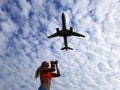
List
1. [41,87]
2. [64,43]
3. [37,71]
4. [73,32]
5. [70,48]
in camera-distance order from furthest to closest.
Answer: [70,48]
[64,43]
[73,32]
[37,71]
[41,87]

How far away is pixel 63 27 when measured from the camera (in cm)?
Answer: 4934

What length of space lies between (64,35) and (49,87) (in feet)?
138

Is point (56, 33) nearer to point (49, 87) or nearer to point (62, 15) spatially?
point (62, 15)

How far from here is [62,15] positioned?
5103 cm

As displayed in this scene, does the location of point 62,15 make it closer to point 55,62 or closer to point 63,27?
point 63,27

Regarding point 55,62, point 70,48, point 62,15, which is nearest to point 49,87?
point 55,62

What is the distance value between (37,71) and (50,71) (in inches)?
19.6

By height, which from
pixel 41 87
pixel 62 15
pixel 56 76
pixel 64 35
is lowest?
pixel 41 87

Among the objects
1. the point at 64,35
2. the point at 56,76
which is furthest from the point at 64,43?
the point at 56,76

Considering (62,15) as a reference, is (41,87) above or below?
below

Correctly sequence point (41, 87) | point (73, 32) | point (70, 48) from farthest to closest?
point (70, 48), point (73, 32), point (41, 87)

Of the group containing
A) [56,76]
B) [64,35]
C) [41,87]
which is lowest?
[41,87]

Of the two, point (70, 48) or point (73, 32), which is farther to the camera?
point (70, 48)

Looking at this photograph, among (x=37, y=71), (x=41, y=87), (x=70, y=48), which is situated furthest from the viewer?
(x=70, y=48)
